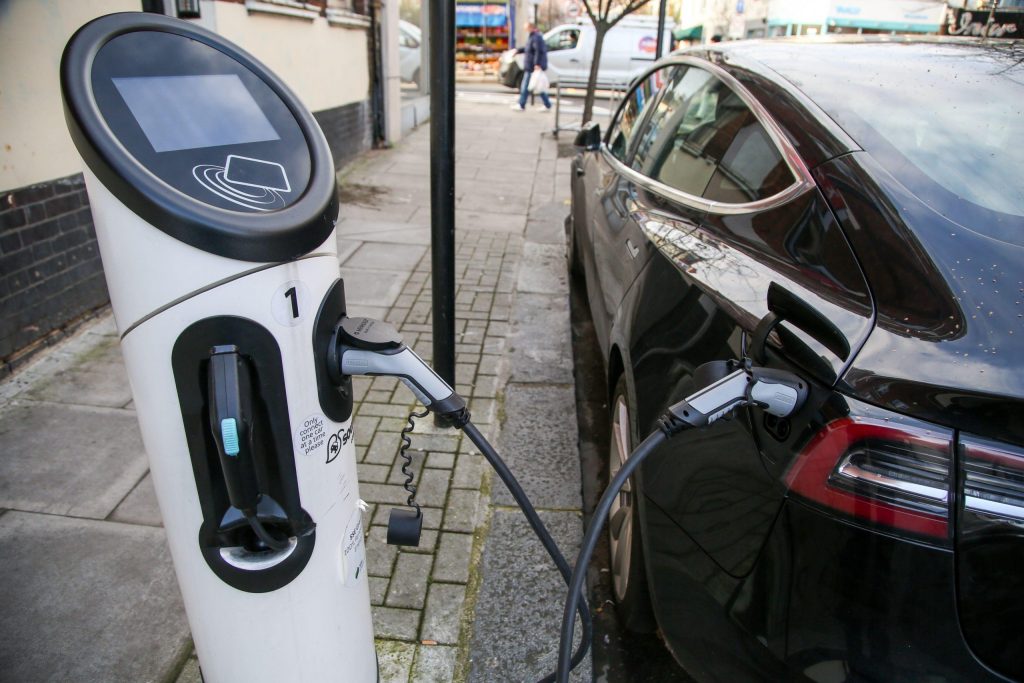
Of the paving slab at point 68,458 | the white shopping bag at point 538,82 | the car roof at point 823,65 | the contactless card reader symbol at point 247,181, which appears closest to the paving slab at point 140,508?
the paving slab at point 68,458

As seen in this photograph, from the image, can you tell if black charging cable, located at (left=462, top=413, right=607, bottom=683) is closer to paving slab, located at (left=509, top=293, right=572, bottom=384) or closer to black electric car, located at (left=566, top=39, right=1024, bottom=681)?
black electric car, located at (left=566, top=39, right=1024, bottom=681)

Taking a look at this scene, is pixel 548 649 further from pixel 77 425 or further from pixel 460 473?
pixel 77 425

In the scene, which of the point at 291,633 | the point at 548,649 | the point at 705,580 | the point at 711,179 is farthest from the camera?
the point at 711,179

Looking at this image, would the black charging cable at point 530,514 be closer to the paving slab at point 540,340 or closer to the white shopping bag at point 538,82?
the paving slab at point 540,340

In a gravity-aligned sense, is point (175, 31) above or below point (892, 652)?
above

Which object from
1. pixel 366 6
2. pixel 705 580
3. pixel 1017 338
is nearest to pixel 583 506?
pixel 705 580

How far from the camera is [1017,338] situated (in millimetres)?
1383

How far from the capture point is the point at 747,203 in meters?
2.16

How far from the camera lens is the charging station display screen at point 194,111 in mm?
1266

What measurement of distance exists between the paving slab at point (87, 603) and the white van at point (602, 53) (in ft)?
58.9

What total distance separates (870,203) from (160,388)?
1.57 meters

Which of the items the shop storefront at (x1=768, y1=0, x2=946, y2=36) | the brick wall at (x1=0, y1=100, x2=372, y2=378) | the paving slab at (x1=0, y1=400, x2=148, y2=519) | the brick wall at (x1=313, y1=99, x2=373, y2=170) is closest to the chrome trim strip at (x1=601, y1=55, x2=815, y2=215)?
the paving slab at (x1=0, y1=400, x2=148, y2=519)

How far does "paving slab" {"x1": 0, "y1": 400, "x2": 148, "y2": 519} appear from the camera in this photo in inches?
109

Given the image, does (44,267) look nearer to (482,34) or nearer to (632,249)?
(632,249)
